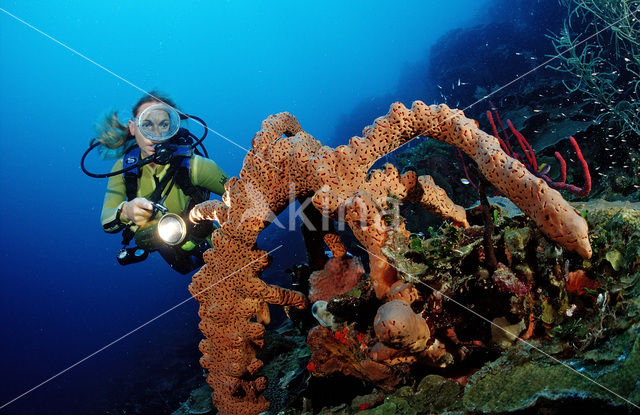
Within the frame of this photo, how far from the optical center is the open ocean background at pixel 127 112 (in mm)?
16406

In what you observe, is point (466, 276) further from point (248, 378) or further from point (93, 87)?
point (93, 87)

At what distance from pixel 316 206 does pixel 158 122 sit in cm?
306

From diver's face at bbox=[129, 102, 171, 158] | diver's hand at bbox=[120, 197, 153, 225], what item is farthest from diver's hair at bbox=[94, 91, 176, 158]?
diver's hand at bbox=[120, 197, 153, 225]

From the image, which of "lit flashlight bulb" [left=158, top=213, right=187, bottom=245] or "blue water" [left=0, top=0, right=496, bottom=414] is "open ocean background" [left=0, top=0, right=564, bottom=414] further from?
"lit flashlight bulb" [left=158, top=213, right=187, bottom=245]

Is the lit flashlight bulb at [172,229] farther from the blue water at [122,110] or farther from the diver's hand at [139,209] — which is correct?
the blue water at [122,110]

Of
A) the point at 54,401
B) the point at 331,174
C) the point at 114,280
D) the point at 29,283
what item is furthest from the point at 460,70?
the point at 29,283

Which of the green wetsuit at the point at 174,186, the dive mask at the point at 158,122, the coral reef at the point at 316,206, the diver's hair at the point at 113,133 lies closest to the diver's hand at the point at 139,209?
the coral reef at the point at 316,206

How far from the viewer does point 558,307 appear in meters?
1.94

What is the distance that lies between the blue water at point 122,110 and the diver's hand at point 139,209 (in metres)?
1.99

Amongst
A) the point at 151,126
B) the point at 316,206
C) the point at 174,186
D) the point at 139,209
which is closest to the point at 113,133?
the point at 151,126

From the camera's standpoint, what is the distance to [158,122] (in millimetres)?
4324

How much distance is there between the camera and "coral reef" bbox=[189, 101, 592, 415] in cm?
197

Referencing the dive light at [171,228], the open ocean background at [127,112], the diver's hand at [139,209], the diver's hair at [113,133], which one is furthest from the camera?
the open ocean background at [127,112]

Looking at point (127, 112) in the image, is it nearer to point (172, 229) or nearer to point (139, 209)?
point (139, 209)
